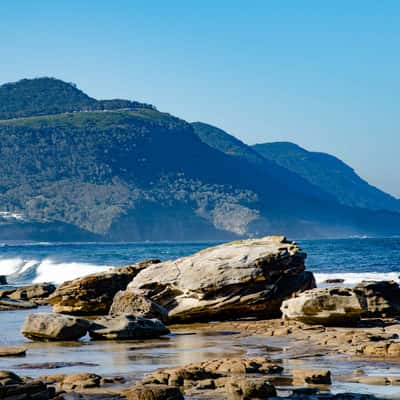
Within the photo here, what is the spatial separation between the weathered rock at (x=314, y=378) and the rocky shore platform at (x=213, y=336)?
0.07 ft

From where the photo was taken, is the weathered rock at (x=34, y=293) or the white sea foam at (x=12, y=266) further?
the white sea foam at (x=12, y=266)

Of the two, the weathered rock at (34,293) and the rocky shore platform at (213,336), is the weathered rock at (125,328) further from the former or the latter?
the weathered rock at (34,293)

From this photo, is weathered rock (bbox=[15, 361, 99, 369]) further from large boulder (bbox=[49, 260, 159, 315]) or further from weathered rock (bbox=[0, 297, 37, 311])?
weathered rock (bbox=[0, 297, 37, 311])

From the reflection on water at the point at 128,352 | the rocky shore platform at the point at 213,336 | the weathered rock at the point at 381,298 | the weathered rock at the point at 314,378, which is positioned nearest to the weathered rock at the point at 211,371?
the rocky shore platform at the point at 213,336

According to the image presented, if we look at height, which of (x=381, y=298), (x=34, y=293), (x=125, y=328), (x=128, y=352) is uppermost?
(x=34, y=293)

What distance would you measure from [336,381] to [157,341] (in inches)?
281

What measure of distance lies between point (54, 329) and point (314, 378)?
835cm

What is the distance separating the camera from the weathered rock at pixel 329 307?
23.2 meters

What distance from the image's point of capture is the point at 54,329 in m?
21.3

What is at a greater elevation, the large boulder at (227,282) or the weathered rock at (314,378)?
the large boulder at (227,282)

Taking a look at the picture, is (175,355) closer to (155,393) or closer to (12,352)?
(12,352)

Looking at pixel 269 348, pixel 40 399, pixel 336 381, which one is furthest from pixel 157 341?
pixel 40 399

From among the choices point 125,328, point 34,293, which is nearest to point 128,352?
point 125,328

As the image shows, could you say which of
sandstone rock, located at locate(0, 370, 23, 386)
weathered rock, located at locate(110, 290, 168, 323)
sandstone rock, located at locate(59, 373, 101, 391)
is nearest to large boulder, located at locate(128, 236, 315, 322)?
weathered rock, located at locate(110, 290, 168, 323)
